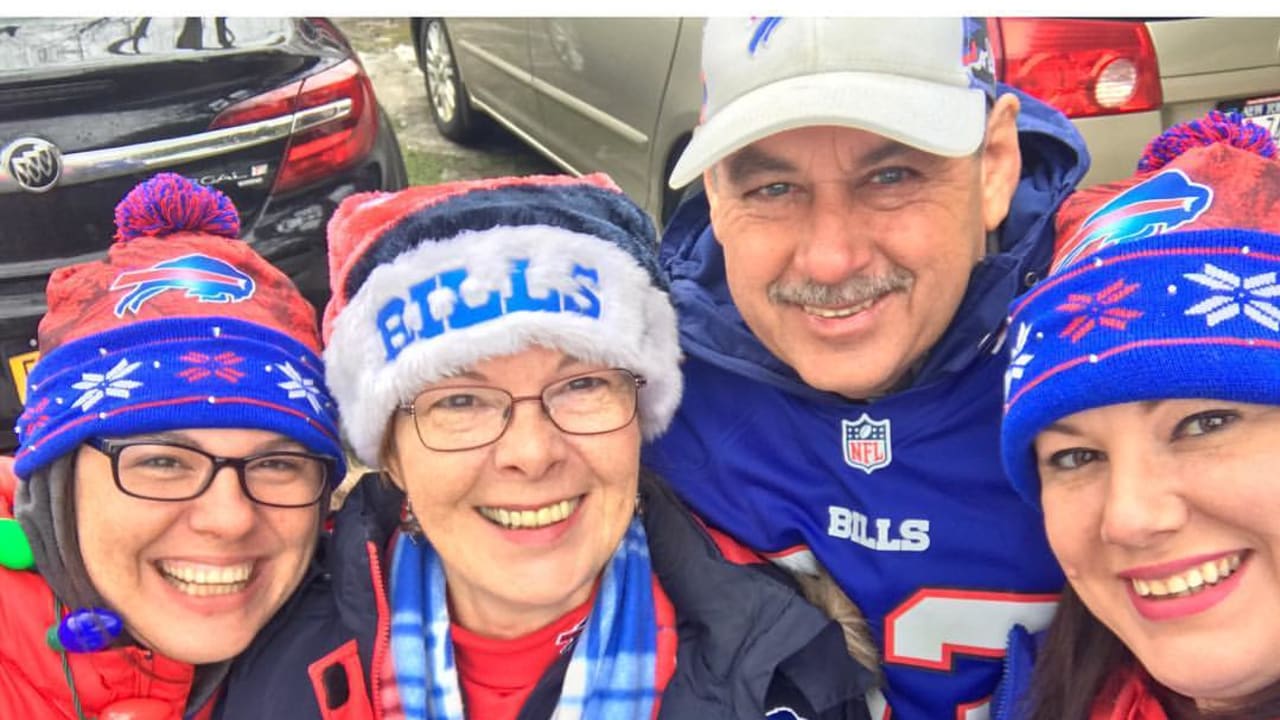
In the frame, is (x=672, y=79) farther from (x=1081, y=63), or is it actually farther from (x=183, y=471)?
(x=183, y=471)

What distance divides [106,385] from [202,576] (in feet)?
1.20

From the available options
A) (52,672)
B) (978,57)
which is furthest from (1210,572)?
(52,672)

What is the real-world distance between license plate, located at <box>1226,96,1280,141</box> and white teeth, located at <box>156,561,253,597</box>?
2.55m

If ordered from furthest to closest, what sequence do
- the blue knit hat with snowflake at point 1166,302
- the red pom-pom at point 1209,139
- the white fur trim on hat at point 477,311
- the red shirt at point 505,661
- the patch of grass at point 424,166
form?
the patch of grass at point 424,166 < the red shirt at point 505,661 < the white fur trim on hat at point 477,311 < the red pom-pom at point 1209,139 < the blue knit hat with snowflake at point 1166,302

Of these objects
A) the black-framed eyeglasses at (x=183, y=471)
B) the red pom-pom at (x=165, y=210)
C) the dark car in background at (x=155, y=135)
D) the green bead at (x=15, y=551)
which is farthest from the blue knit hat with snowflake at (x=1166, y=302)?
the dark car in background at (x=155, y=135)

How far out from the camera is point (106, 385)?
5.62ft

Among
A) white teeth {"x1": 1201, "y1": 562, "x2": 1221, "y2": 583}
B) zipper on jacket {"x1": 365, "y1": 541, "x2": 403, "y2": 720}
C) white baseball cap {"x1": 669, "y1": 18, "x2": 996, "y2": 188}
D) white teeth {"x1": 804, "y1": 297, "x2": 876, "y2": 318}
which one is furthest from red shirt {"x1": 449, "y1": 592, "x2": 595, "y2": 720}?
white teeth {"x1": 1201, "y1": 562, "x2": 1221, "y2": 583}

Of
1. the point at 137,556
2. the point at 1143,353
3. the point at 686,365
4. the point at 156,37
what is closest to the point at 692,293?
the point at 686,365

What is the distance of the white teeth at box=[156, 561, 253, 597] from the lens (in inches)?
70.3

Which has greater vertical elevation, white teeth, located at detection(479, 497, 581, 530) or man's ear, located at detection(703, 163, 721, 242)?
man's ear, located at detection(703, 163, 721, 242)

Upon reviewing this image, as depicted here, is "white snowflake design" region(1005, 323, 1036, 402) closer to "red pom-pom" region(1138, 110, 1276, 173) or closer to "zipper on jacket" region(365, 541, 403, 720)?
"red pom-pom" region(1138, 110, 1276, 173)

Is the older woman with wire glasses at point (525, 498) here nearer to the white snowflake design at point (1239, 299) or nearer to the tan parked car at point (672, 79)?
the white snowflake design at point (1239, 299)

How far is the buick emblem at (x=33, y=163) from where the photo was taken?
2605 millimetres

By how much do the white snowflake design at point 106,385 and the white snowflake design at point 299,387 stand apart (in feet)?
0.76
